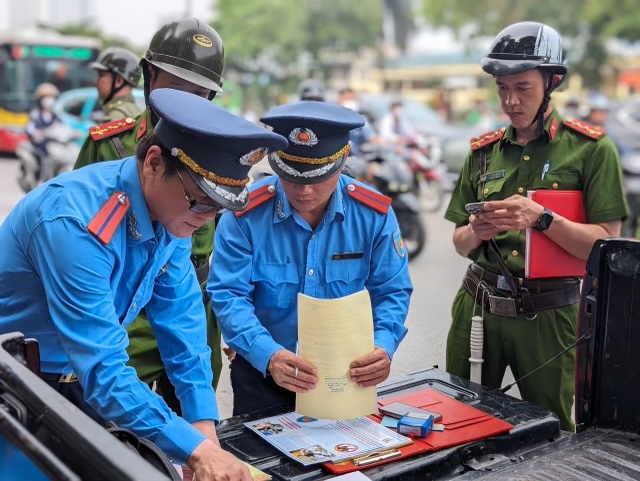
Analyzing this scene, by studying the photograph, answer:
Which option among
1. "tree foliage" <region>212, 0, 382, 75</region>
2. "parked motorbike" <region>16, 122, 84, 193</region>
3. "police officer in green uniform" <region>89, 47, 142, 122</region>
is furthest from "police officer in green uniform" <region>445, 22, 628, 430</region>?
"tree foliage" <region>212, 0, 382, 75</region>

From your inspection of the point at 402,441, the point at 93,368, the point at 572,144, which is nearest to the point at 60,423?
the point at 93,368

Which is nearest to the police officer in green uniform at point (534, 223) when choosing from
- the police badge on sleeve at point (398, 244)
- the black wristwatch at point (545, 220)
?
the black wristwatch at point (545, 220)

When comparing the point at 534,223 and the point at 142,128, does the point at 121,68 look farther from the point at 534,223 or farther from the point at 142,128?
the point at 534,223

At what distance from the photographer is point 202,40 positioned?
293 cm

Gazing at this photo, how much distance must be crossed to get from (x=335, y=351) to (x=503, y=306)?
98 cm

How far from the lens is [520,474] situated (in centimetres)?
194

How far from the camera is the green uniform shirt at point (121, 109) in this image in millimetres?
4316

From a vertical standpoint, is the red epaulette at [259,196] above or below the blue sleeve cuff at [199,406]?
above

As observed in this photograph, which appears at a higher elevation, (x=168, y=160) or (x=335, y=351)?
(x=168, y=160)

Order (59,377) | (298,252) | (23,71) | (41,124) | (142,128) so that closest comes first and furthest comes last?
1. (59,377)
2. (298,252)
3. (142,128)
4. (41,124)
5. (23,71)

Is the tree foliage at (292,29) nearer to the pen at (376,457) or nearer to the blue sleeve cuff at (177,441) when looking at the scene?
the pen at (376,457)

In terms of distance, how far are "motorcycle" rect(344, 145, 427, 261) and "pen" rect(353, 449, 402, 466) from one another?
18.8 feet

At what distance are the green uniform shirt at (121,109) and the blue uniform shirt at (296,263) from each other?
6.52 ft

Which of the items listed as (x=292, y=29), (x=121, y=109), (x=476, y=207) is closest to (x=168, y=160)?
(x=476, y=207)
